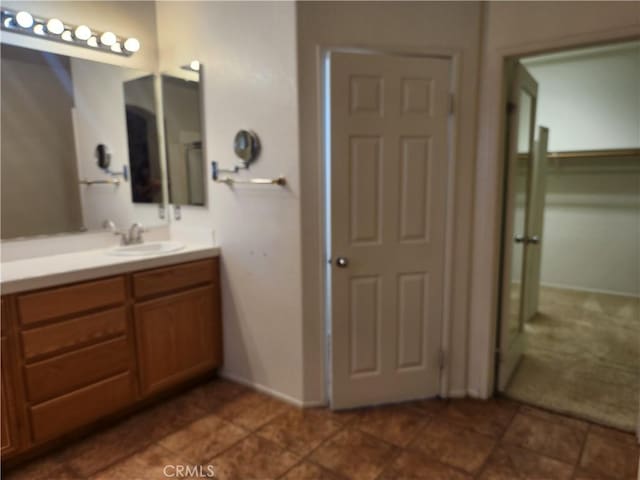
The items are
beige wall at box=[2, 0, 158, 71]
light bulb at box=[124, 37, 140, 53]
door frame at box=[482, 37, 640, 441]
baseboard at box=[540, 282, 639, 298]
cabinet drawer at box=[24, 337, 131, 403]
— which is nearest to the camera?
cabinet drawer at box=[24, 337, 131, 403]

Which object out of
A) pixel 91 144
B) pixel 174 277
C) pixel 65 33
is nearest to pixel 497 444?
pixel 174 277

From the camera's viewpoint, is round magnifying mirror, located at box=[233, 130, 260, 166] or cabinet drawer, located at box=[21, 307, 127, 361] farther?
round magnifying mirror, located at box=[233, 130, 260, 166]

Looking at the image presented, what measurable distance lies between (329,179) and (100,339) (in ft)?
4.70

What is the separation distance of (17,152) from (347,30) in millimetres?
1869

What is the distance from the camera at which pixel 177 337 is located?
2529 millimetres

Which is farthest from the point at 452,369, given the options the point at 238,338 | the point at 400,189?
the point at 238,338

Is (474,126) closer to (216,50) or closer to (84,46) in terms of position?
(216,50)

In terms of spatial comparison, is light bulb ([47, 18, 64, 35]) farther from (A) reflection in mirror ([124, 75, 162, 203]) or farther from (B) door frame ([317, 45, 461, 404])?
(B) door frame ([317, 45, 461, 404])

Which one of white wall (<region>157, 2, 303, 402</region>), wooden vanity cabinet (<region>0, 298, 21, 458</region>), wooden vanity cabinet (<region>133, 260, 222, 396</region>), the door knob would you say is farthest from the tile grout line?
wooden vanity cabinet (<region>0, 298, 21, 458</region>)

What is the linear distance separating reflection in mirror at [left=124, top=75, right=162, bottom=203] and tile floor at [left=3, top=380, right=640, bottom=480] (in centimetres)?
140

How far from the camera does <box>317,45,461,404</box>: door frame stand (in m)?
2.21

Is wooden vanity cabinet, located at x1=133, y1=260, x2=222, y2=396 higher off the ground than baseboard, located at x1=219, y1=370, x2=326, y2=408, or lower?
higher

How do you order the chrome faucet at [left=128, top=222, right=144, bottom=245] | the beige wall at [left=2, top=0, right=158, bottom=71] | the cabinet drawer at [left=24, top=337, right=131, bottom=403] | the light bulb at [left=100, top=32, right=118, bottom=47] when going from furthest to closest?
1. the chrome faucet at [left=128, top=222, right=144, bottom=245]
2. the light bulb at [left=100, top=32, right=118, bottom=47]
3. the beige wall at [left=2, top=0, right=158, bottom=71]
4. the cabinet drawer at [left=24, top=337, right=131, bottom=403]

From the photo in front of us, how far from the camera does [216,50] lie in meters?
2.53
